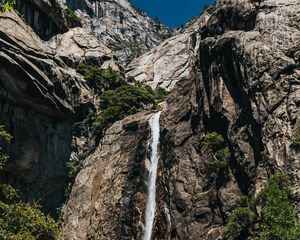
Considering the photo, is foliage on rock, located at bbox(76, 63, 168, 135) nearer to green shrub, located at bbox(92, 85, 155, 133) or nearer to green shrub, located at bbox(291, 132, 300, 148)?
green shrub, located at bbox(92, 85, 155, 133)

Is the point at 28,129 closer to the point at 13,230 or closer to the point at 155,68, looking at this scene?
the point at 13,230

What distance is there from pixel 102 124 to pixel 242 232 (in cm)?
2504

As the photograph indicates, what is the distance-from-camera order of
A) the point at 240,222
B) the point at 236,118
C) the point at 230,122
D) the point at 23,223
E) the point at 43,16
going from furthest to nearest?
1. the point at 43,16
2. the point at 230,122
3. the point at 236,118
4. the point at 240,222
5. the point at 23,223

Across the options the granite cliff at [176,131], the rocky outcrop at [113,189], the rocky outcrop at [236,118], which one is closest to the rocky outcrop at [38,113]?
the granite cliff at [176,131]

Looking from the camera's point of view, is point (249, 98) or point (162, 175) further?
point (162, 175)

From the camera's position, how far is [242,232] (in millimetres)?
31031

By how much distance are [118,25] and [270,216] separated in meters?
123

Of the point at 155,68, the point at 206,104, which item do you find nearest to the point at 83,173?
the point at 206,104

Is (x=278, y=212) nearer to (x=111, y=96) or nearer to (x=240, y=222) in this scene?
(x=240, y=222)

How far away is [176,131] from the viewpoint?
42656 millimetres

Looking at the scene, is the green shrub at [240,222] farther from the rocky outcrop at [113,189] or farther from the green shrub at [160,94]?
the green shrub at [160,94]

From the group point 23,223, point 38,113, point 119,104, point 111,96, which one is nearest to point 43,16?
point 111,96

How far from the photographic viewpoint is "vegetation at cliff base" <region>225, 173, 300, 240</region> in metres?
27.0

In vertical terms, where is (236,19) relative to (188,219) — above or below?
above
